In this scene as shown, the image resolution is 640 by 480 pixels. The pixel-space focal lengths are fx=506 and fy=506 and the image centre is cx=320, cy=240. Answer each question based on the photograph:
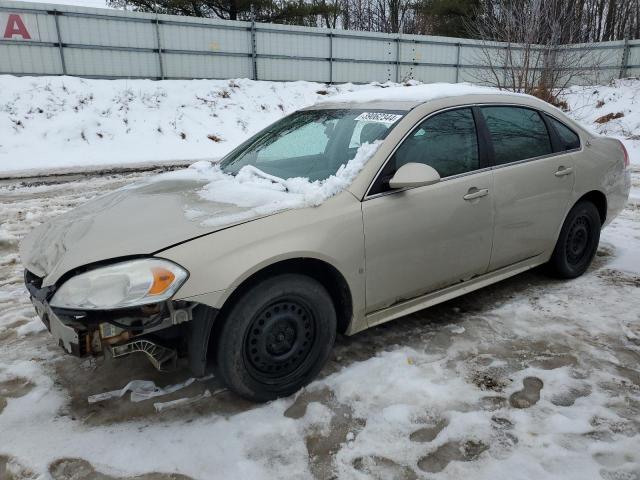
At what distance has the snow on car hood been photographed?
2.40 metres

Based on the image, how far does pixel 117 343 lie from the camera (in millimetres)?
2283

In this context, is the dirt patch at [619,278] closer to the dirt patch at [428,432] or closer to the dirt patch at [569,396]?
the dirt patch at [569,396]

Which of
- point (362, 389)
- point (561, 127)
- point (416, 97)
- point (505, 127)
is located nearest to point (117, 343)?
point (362, 389)

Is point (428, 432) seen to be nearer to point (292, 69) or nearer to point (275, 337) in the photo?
point (275, 337)

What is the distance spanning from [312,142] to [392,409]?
6.01ft

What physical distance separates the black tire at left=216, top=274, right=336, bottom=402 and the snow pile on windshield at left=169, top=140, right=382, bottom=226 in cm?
37

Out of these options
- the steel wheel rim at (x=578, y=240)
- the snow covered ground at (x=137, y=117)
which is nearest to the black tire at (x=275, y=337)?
the steel wheel rim at (x=578, y=240)

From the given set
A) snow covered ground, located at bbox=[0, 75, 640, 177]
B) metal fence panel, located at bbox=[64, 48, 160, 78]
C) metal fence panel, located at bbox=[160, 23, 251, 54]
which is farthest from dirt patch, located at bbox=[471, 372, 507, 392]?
metal fence panel, located at bbox=[160, 23, 251, 54]

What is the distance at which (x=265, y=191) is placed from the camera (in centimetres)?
291

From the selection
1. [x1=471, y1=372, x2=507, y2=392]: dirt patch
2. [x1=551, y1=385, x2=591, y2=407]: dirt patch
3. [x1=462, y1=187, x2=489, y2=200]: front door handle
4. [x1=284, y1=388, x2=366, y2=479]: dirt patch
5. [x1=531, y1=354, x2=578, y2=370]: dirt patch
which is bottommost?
[x1=531, y1=354, x2=578, y2=370]: dirt patch

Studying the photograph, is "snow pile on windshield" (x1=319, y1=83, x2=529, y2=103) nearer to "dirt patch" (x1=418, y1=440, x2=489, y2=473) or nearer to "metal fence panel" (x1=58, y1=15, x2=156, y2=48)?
"dirt patch" (x1=418, y1=440, x2=489, y2=473)

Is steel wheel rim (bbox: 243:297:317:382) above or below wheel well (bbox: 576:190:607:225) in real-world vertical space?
below

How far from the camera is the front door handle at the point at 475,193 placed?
327 centimetres

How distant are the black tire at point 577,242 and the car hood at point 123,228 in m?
2.78
